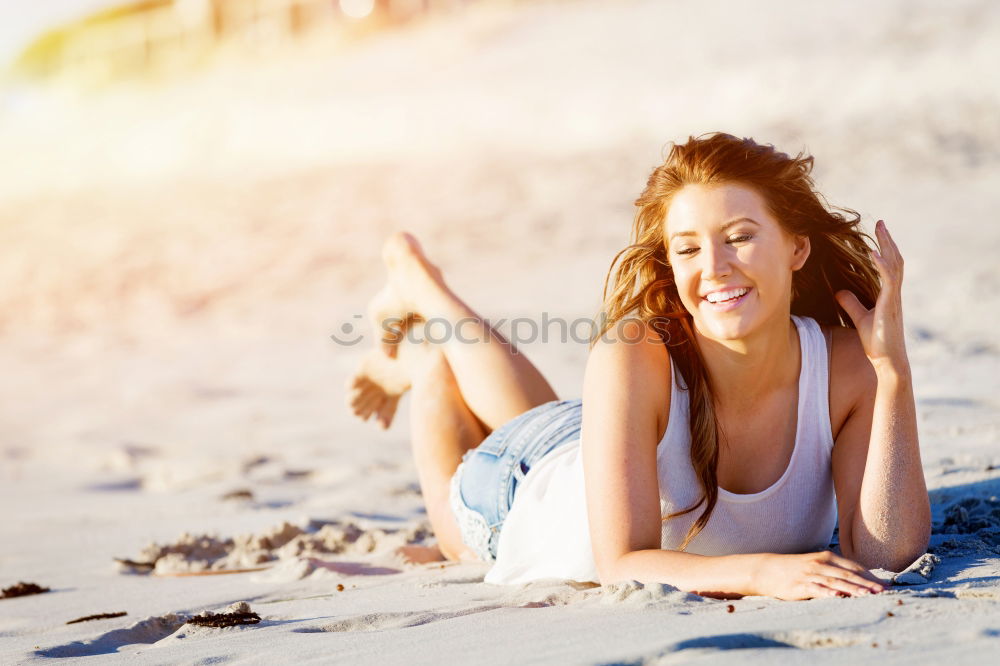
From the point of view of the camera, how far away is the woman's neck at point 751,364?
104 inches

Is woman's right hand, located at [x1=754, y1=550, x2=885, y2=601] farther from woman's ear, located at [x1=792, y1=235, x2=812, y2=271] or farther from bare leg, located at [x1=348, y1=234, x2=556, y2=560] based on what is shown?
bare leg, located at [x1=348, y1=234, x2=556, y2=560]

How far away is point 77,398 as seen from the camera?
8828 millimetres

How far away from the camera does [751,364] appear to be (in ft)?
8.79

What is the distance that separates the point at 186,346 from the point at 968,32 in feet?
34.2

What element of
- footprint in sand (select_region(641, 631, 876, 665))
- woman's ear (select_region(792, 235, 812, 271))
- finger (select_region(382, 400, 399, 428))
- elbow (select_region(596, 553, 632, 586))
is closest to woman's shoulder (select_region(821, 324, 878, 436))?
woman's ear (select_region(792, 235, 812, 271))

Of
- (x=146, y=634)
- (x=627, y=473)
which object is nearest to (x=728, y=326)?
(x=627, y=473)

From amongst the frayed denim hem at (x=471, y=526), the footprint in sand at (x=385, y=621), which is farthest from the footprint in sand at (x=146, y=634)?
the frayed denim hem at (x=471, y=526)

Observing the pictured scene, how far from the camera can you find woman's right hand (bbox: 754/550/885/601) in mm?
2168

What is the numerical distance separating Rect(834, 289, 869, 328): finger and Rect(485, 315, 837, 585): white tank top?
11cm

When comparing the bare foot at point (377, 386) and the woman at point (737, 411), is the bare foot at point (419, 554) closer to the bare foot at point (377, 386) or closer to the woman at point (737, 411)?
the woman at point (737, 411)

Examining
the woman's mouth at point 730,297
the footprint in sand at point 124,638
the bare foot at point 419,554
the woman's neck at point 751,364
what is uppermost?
the woman's mouth at point 730,297

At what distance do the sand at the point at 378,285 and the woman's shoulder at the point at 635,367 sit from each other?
0.45m

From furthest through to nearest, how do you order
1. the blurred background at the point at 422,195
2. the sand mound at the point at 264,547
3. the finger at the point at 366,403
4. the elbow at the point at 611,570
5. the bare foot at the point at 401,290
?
the blurred background at the point at 422,195, the finger at the point at 366,403, the bare foot at the point at 401,290, the sand mound at the point at 264,547, the elbow at the point at 611,570

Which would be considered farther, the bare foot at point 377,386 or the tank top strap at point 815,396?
the bare foot at point 377,386
